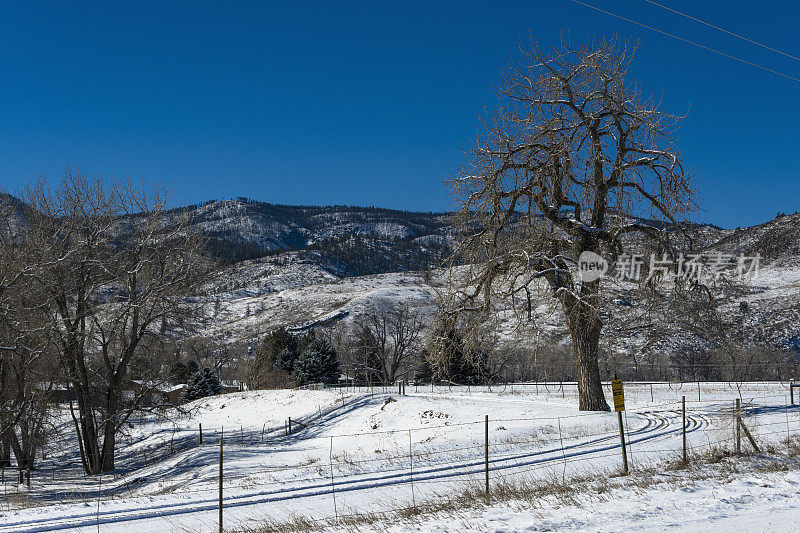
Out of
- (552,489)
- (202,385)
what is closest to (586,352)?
(552,489)

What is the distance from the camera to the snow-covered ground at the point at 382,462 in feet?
38.4

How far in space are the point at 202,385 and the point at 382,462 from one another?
58667 millimetres

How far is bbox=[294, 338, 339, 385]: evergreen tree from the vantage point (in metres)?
71.8

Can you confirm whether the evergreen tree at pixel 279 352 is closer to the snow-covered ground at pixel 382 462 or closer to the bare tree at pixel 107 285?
the snow-covered ground at pixel 382 462

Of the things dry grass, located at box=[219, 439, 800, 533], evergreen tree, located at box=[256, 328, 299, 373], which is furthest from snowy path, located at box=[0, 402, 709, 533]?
evergreen tree, located at box=[256, 328, 299, 373]

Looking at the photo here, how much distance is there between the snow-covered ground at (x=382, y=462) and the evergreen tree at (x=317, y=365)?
28.1m

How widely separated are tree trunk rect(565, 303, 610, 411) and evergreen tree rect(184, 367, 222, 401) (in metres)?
54.8

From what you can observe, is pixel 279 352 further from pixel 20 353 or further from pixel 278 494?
pixel 278 494

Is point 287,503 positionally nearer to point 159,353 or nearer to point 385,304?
point 159,353

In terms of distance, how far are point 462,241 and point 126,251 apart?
724 inches

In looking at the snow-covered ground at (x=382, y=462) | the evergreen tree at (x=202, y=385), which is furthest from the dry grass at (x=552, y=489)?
the evergreen tree at (x=202, y=385)

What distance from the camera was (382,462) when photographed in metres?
18.5

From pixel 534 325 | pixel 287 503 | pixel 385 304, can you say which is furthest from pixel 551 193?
pixel 385 304

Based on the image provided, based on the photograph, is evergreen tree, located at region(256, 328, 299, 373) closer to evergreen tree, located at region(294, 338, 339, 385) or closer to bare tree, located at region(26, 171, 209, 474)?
evergreen tree, located at region(294, 338, 339, 385)
